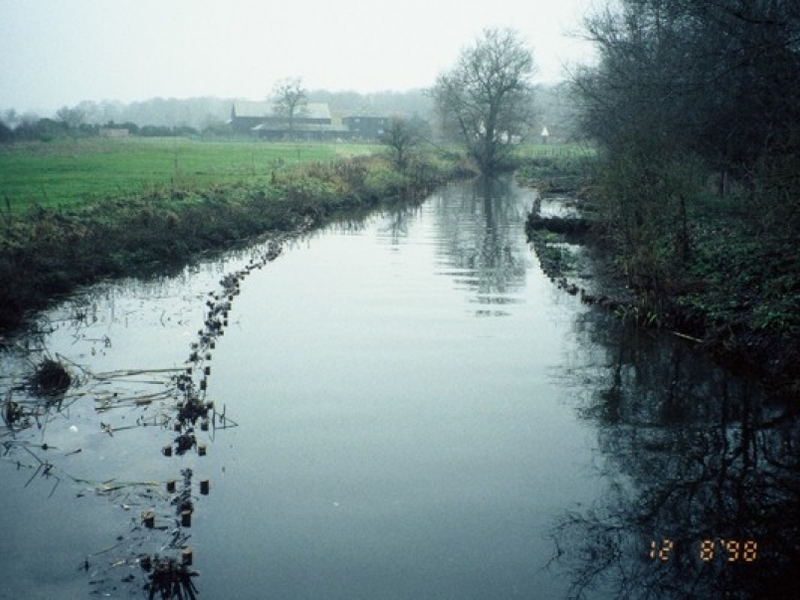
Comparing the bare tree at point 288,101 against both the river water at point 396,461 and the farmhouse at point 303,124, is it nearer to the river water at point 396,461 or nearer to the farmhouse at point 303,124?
the farmhouse at point 303,124

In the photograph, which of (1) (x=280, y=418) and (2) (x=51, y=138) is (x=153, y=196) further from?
(2) (x=51, y=138)

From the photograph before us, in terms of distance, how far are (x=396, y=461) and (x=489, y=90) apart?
5579 centimetres

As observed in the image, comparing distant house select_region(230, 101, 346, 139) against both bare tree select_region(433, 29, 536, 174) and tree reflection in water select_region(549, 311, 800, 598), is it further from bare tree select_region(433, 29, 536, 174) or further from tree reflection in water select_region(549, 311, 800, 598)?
tree reflection in water select_region(549, 311, 800, 598)

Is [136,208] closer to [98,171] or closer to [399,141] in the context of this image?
[98,171]

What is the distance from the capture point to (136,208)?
70.9 feet

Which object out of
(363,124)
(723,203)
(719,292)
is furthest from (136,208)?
(363,124)

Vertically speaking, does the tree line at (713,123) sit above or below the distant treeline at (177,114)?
below

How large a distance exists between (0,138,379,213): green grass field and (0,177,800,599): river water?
375 inches

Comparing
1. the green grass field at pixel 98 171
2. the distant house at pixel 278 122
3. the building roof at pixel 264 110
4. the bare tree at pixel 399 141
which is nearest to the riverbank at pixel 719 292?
the green grass field at pixel 98 171

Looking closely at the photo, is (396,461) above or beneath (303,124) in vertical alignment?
beneath

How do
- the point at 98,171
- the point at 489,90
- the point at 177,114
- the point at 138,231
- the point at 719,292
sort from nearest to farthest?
the point at 719,292, the point at 138,231, the point at 98,171, the point at 489,90, the point at 177,114

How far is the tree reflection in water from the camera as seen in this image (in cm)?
549

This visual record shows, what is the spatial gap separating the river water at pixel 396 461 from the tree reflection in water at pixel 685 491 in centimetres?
3

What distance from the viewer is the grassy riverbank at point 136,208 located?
15.5 metres
